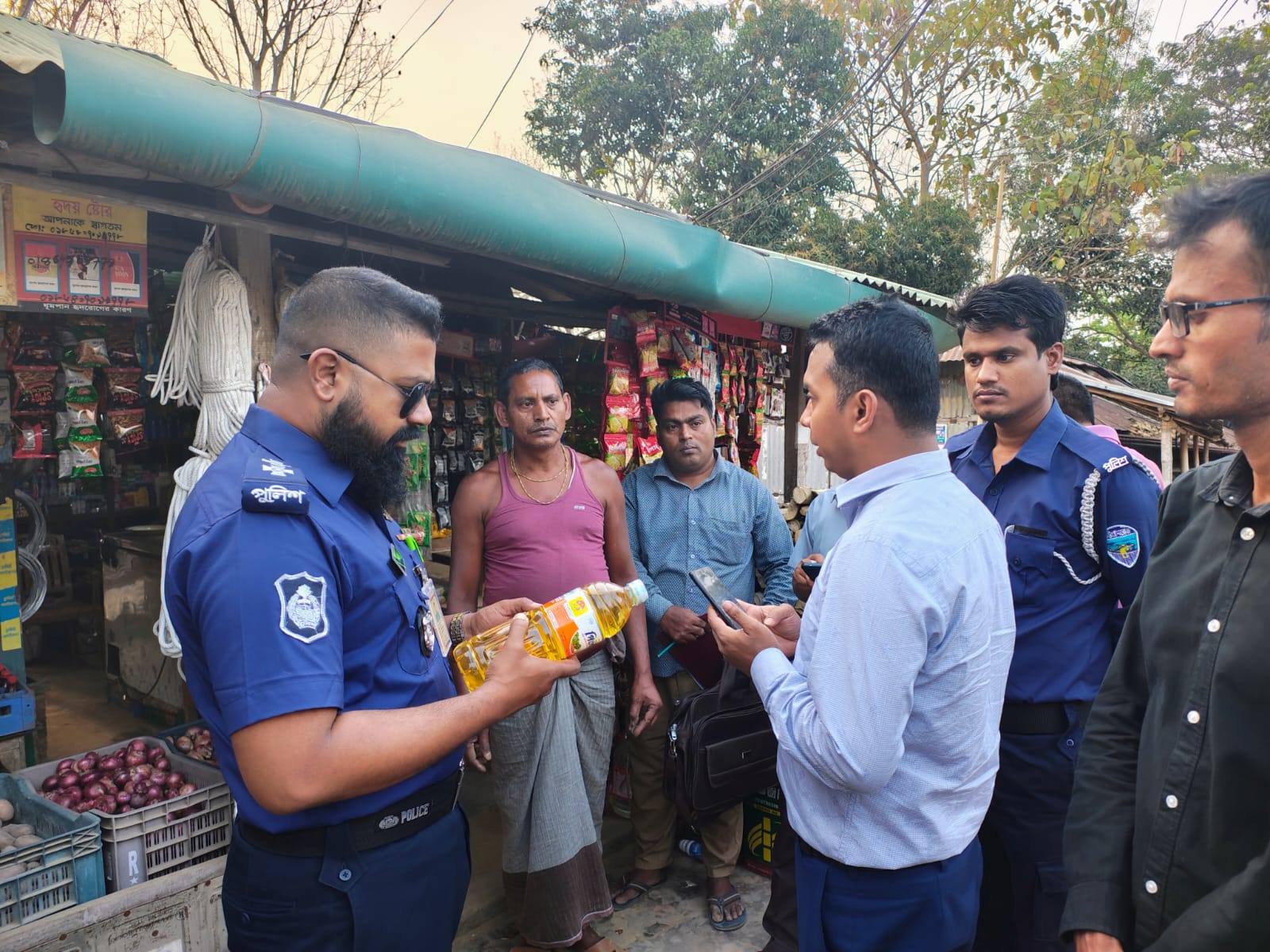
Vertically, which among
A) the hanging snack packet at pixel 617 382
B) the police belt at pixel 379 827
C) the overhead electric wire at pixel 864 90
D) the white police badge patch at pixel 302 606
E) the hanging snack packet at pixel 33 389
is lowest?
the police belt at pixel 379 827

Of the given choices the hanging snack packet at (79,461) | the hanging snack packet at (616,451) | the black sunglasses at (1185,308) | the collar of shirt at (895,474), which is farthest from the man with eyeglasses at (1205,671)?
the hanging snack packet at (79,461)

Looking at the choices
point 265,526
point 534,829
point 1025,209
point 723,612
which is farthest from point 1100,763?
point 1025,209

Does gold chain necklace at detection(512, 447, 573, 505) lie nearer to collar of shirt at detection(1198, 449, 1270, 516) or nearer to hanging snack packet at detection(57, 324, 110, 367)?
hanging snack packet at detection(57, 324, 110, 367)

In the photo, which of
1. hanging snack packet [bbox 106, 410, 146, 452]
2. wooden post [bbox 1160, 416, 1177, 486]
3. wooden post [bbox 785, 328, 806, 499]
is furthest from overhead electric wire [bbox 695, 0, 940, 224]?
hanging snack packet [bbox 106, 410, 146, 452]

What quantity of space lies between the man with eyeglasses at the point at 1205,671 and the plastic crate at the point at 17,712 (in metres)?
3.55

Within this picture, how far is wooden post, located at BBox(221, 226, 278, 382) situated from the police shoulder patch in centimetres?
142

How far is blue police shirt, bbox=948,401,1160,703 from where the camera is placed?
215 centimetres

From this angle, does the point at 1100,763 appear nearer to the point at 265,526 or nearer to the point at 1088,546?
the point at 1088,546

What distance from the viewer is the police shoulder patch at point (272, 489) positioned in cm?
138

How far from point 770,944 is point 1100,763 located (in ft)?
5.64

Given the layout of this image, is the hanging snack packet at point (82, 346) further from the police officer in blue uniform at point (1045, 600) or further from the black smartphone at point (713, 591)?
the police officer in blue uniform at point (1045, 600)

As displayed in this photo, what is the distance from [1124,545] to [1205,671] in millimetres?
975

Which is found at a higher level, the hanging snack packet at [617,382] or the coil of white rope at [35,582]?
the hanging snack packet at [617,382]

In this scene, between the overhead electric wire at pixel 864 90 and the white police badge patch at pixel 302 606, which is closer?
the white police badge patch at pixel 302 606
